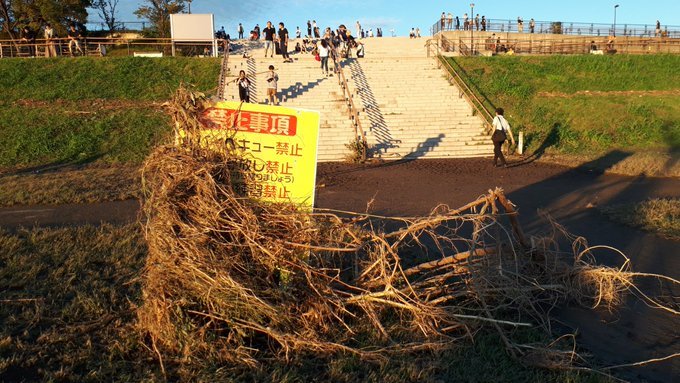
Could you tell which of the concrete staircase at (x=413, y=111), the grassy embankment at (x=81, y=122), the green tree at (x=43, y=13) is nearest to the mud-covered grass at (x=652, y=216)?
the concrete staircase at (x=413, y=111)

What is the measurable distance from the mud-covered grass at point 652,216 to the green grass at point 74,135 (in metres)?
11.8

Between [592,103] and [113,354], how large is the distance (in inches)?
877

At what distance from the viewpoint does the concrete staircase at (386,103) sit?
18531 mm

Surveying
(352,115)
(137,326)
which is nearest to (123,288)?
(137,326)

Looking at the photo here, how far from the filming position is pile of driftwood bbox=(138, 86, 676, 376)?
4426 millimetres

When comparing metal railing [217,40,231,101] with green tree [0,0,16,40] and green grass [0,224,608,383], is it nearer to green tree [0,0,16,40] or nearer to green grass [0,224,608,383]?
green grass [0,224,608,383]

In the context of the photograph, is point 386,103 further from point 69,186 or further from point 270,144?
point 270,144

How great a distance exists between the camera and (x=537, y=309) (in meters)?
5.63

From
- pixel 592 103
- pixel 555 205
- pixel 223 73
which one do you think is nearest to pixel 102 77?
pixel 223 73

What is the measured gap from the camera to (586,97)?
23.7 m

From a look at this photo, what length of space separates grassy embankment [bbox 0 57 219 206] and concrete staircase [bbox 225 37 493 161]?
10.9 ft

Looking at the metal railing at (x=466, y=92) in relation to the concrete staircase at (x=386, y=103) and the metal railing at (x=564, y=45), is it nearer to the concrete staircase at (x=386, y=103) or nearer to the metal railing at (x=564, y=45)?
the concrete staircase at (x=386, y=103)

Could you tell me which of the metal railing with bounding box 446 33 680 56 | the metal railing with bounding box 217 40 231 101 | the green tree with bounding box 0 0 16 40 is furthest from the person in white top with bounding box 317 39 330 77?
the green tree with bounding box 0 0 16 40

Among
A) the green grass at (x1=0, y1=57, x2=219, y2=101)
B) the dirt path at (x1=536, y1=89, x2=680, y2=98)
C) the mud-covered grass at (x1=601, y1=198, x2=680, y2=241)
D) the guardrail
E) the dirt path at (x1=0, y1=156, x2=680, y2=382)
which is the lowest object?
the dirt path at (x1=0, y1=156, x2=680, y2=382)
